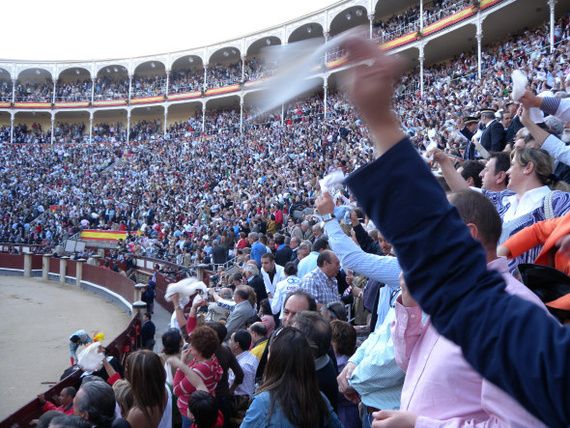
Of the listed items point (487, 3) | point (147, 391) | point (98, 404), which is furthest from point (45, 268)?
point (487, 3)

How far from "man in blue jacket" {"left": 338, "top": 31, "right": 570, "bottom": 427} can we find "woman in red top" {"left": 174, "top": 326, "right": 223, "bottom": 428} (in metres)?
3.08

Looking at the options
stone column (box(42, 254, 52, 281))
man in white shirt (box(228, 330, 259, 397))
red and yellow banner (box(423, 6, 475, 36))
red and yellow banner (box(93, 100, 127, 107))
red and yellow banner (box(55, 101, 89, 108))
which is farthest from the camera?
red and yellow banner (box(55, 101, 89, 108))

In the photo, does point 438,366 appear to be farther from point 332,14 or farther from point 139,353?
point 332,14

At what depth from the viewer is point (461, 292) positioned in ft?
2.39

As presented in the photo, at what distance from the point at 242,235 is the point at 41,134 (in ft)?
122

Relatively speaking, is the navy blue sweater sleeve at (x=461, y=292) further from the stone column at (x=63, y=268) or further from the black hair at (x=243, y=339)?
the stone column at (x=63, y=268)

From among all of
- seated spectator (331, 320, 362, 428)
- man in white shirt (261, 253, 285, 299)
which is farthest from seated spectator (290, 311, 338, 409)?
man in white shirt (261, 253, 285, 299)

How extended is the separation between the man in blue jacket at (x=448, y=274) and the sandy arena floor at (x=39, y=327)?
6166 mm

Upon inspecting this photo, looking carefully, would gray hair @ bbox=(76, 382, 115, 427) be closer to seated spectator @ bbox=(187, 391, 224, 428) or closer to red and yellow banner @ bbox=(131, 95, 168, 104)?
seated spectator @ bbox=(187, 391, 224, 428)

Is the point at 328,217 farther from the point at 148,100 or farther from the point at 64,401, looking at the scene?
the point at 148,100

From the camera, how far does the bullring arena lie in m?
14.4

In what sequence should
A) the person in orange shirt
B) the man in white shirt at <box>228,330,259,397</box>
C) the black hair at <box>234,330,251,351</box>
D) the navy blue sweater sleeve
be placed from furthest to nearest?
the black hair at <box>234,330,251,351</box>, the man in white shirt at <box>228,330,259,397</box>, the person in orange shirt, the navy blue sweater sleeve

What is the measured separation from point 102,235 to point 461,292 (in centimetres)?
2926

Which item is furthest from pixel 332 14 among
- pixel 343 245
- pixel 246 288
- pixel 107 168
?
pixel 343 245
